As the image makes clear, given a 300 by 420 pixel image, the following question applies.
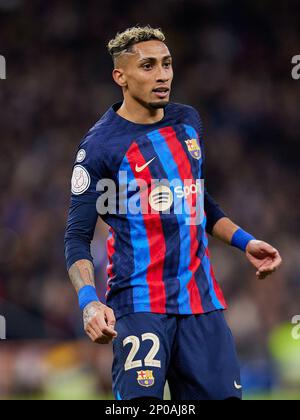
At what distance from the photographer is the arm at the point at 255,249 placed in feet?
15.6

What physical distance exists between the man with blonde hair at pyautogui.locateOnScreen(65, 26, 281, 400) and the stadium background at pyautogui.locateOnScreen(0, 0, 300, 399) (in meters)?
4.52

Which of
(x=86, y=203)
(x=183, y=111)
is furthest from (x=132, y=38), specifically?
(x=86, y=203)

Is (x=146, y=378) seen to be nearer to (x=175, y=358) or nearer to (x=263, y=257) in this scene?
(x=175, y=358)

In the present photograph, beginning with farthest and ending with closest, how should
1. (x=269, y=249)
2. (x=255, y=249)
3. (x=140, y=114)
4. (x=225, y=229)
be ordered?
(x=225, y=229), (x=140, y=114), (x=255, y=249), (x=269, y=249)

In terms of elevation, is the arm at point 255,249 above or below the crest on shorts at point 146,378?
above

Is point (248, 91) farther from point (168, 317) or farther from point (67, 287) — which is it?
point (168, 317)

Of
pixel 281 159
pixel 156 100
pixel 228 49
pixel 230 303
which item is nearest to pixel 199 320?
pixel 156 100

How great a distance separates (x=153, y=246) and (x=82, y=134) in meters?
8.88

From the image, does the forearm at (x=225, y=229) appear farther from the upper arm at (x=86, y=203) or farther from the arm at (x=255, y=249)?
the upper arm at (x=86, y=203)

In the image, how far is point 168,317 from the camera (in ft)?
15.3

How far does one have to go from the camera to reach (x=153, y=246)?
4719 millimetres

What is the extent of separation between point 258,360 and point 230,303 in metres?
1.00

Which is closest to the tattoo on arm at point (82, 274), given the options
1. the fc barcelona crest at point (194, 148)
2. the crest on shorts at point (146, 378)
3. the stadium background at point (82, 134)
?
the crest on shorts at point (146, 378)

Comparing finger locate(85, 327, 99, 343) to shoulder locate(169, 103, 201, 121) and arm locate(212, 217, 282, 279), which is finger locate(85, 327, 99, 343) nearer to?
arm locate(212, 217, 282, 279)
